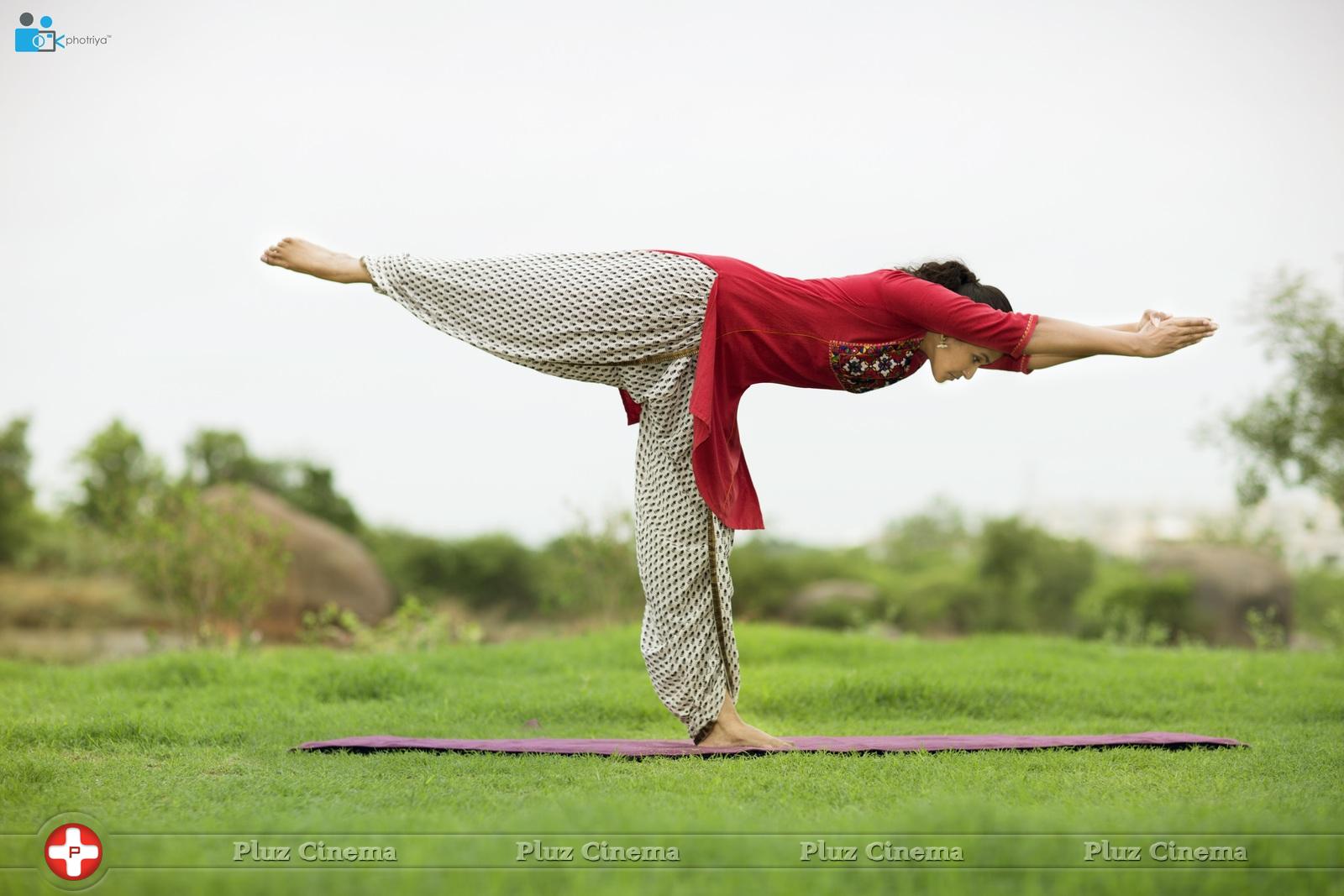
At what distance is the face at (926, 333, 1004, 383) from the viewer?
11.3ft

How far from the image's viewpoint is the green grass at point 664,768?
6.65ft

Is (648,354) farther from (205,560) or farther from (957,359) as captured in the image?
(205,560)

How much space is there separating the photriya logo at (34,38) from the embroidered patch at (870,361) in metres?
3.96

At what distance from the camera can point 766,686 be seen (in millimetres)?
4945

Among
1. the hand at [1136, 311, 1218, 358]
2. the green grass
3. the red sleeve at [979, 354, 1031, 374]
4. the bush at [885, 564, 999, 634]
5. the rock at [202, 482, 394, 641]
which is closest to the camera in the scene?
the green grass

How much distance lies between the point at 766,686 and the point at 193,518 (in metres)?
5.03

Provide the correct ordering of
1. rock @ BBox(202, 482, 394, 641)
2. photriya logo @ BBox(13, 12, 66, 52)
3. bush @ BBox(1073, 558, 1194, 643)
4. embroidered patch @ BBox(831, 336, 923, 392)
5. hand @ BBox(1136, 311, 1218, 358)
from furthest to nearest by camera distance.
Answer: bush @ BBox(1073, 558, 1194, 643), rock @ BBox(202, 482, 394, 641), photriya logo @ BBox(13, 12, 66, 52), embroidered patch @ BBox(831, 336, 923, 392), hand @ BBox(1136, 311, 1218, 358)

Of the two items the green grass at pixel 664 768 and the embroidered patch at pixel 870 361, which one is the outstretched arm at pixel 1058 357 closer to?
the embroidered patch at pixel 870 361

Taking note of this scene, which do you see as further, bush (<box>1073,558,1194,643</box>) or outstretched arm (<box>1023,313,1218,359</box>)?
bush (<box>1073,558,1194,643</box>)

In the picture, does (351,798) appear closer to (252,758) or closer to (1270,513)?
(252,758)

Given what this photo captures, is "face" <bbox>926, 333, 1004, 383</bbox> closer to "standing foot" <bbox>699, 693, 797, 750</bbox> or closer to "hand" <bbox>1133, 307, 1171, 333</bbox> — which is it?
"hand" <bbox>1133, 307, 1171, 333</bbox>

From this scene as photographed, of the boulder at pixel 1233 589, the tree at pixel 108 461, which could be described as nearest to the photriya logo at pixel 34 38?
the tree at pixel 108 461

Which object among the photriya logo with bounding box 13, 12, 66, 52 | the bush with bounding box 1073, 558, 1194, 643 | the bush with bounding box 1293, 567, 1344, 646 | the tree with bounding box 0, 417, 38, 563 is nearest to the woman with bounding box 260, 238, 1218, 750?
the photriya logo with bounding box 13, 12, 66, 52

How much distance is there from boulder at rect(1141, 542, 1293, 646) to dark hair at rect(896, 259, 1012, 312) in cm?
905
